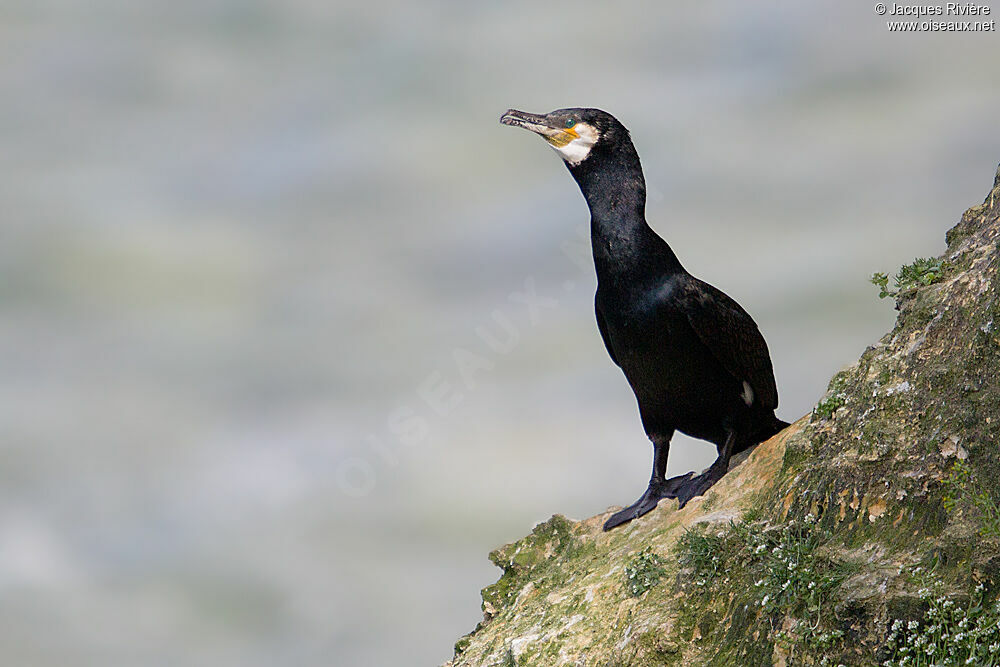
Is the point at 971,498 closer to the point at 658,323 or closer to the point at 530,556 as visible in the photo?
the point at 658,323

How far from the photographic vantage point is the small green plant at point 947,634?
173 inches

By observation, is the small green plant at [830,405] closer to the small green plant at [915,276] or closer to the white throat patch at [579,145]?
the small green plant at [915,276]

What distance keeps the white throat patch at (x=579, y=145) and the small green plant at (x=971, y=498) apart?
374 centimetres

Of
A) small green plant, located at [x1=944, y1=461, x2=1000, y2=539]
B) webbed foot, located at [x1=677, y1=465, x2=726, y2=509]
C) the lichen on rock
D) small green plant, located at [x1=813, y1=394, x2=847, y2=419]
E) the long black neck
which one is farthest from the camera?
the long black neck

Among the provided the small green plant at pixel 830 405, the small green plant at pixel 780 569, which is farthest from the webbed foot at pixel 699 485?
the small green plant at pixel 830 405

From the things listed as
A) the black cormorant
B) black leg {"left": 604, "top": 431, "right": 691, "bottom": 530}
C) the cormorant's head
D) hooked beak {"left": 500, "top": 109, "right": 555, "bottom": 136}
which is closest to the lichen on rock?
black leg {"left": 604, "top": 431, "right": 691, "bottom": 530}

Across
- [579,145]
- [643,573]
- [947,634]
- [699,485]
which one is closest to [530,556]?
[699,485]

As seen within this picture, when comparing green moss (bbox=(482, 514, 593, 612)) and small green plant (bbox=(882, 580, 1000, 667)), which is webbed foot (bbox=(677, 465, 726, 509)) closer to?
green moss (bbox=(482, 514, 593, 612))

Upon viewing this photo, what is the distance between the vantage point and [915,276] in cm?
678

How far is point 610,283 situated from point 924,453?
290cm

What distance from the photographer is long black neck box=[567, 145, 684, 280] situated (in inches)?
301

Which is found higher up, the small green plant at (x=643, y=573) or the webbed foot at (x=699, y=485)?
the webbed foot at (x=699, y=485)

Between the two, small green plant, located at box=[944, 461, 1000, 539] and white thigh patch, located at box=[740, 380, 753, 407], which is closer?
small green plant, located at box=[944, 461, 1000, 539]

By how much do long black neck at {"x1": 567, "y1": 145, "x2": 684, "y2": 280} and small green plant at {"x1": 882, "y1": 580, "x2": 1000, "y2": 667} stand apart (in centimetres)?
353
